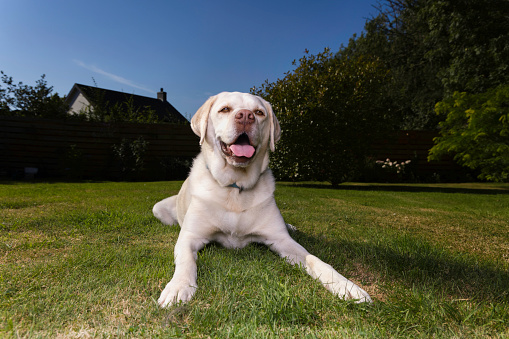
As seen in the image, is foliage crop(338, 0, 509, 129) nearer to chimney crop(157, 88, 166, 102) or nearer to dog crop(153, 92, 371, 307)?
dog crop(153, 92, 371, 307)

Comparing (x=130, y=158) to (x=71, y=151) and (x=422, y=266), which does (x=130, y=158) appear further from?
(x=422, y=266)

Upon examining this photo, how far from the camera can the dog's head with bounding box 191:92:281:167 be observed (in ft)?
8.46

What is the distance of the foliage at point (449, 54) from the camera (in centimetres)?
1511

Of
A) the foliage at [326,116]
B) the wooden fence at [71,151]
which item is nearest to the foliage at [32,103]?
the wooden fence at [71,151]

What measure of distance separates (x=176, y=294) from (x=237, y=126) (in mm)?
1344

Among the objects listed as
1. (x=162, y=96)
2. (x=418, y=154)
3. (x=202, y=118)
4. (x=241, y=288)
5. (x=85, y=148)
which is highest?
(x=162, y=96)

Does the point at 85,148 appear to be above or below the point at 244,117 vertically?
below

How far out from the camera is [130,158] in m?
13.1

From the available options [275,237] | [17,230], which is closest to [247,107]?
[275,237]

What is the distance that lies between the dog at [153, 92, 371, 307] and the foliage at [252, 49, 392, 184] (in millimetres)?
7528

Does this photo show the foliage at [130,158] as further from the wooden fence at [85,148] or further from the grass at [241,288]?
the grass at [241,288]

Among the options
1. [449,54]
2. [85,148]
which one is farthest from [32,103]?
[449,54]

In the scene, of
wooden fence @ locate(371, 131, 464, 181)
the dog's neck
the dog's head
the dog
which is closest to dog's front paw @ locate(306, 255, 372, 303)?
the dog

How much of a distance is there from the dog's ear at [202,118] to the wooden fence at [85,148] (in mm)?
10909
